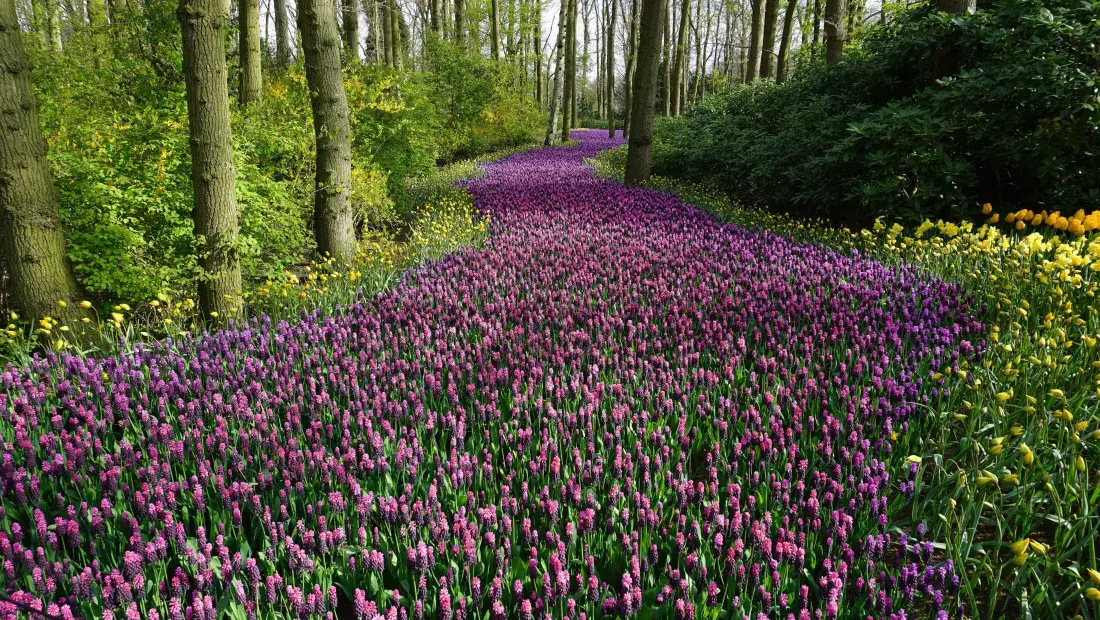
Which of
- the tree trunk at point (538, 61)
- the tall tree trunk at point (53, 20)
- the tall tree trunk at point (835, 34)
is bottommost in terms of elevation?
the tall tree trunk at point (835, 34)

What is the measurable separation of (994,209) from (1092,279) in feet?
10.7

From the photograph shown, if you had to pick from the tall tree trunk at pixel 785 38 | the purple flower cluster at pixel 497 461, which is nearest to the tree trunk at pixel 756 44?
the tall tree trunk at pixel 785 38

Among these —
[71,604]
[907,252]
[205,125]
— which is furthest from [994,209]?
[71,604]

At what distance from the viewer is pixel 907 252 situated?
19.4 feet

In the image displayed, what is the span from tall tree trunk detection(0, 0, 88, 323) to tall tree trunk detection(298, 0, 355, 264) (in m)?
2.67

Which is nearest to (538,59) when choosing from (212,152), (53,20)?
(53,20)

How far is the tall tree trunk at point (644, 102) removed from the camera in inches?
460

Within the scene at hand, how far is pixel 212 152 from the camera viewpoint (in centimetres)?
472

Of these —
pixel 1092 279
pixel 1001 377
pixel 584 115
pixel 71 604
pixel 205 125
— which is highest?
pixel 584 115

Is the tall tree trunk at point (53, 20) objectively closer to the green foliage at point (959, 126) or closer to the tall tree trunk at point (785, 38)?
the green foliage at point (959, 126)

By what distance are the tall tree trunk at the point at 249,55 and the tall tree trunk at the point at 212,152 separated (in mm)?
4306

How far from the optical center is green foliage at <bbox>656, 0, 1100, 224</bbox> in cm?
617

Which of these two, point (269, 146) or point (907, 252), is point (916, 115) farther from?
point (269, 146)

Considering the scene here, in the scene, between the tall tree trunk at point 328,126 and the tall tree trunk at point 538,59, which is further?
the tall tree trunk at point 538,59
